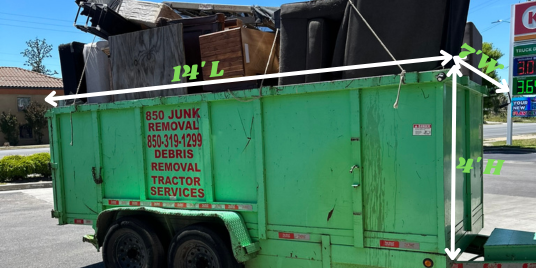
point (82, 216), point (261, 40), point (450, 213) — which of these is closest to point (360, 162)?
point (450, 213)

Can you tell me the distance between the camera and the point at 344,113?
12.7ft

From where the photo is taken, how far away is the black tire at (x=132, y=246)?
4.96 meters

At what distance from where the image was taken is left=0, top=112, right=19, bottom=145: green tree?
38594 mm

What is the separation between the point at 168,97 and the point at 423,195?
9.20 ft

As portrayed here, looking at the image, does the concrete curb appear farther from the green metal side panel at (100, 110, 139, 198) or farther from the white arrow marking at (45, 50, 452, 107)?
the green metal side panel at (100, 110, 139, 198)

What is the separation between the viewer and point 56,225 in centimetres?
876

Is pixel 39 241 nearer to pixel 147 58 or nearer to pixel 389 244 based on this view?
pixel 147 58

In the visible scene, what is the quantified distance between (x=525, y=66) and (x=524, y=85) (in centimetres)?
86

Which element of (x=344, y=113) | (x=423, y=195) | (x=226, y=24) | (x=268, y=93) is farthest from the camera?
(x=226, y=24)

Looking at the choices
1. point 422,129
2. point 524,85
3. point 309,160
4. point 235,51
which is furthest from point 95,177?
point 524,85

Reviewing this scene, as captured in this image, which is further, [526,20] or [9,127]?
[9,127]

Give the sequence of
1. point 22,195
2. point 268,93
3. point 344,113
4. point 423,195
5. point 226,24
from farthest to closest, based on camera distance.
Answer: point 22,195 < point 226,24 < point 268,93 < point 344,113 < point 423,195

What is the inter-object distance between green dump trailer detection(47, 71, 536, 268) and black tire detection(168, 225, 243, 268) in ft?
0.04

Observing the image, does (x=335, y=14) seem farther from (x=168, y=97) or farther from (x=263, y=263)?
(x=263, y=263)
